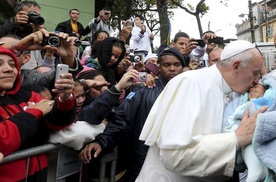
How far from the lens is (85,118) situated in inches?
106

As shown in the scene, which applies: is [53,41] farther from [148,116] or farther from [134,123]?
[148,116]

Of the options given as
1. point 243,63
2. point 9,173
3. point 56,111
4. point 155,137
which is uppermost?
point 243,63

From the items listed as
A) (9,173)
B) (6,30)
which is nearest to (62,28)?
(6,30)

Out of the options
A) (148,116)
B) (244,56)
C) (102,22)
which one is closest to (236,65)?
(244,56)

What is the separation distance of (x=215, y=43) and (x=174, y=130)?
3.86 metres

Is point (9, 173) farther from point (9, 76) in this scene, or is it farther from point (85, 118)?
point (85, 118)

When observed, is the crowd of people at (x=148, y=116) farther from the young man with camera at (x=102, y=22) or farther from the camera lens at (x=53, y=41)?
the young man with camera at (x=102, y=22)

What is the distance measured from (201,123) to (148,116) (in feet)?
1.30

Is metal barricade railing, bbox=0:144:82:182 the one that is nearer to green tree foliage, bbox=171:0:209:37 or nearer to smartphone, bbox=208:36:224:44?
smartphone, bbox=208:36:224:44

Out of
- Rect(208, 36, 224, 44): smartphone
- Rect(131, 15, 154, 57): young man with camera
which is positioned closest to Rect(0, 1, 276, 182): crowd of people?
Rect(208, 36, 224, 44): smartphone

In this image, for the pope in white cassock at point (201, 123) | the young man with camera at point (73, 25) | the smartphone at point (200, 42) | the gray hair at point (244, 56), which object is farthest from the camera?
the young man with camera at point (73, 25)

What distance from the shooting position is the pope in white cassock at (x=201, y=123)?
67.3 inches

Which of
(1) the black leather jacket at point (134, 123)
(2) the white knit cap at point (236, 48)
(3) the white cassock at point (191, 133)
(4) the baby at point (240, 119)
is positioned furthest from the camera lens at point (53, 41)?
(4) the baby at point (240, 119)

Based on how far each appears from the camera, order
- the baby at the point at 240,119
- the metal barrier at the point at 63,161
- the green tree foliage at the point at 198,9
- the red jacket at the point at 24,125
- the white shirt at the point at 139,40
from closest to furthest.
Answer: the baby at the point at 240,119
the red jacket at the point at 24,125
the metal barrier at the point at 63,161
the white shirt at the point at 139,40
the green tree foliage at the point at 198,9
